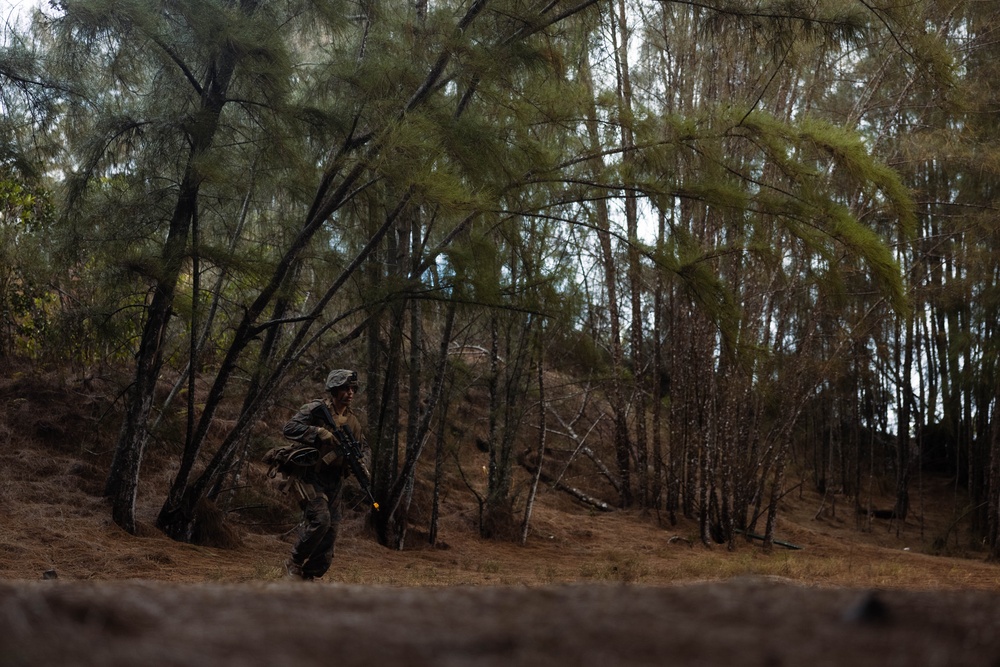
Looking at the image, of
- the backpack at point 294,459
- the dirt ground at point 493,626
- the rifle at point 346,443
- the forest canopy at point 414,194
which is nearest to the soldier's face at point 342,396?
the rifle at point 346,443

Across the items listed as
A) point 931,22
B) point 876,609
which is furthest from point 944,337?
point 876,609

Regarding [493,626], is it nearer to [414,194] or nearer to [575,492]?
[414,194]

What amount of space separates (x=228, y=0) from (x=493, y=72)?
9.20 feet

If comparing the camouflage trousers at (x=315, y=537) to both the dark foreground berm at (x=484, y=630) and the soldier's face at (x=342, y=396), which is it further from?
the dark foreground berm at (x=484, y=630)

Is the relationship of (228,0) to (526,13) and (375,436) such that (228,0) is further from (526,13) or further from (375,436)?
(375,436)

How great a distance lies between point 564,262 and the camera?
36.3ft

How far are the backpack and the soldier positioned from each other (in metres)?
0.03

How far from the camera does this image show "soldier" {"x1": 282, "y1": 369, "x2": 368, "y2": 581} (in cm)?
640

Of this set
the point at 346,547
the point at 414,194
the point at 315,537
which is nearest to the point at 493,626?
the point at 315,537

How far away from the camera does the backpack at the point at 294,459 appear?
6430 mm

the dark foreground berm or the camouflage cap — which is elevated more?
the camouflage cap

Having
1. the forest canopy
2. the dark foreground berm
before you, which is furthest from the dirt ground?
the forest canopy

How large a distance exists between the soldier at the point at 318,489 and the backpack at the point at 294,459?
1.4 inches

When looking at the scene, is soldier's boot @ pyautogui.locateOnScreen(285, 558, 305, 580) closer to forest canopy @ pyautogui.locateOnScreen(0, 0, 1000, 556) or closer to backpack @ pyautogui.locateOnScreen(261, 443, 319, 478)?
backpack @ pyautogui.locateOnScreen(261, 443, 319, 478)
